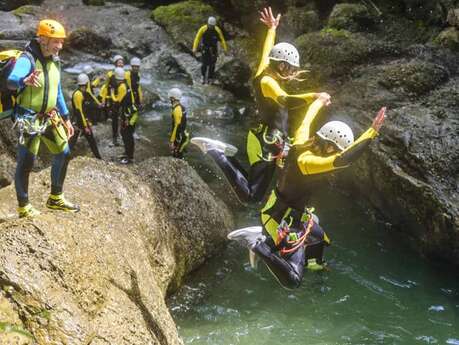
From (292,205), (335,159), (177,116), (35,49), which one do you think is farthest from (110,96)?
(335,159)

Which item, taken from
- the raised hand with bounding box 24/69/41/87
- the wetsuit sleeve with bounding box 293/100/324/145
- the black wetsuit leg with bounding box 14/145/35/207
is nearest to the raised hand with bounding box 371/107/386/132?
the wetsuit sleeve with bounding box 293/100/324/145

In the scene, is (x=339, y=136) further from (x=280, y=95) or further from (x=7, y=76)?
(x=7, y=76)

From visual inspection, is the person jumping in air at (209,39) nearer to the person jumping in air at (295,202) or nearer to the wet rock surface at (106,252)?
the wet rock surface at (106,252)

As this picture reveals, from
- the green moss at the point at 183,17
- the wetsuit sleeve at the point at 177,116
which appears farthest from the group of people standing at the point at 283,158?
the green moss at the point at 183,17

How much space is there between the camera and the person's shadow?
202 inches

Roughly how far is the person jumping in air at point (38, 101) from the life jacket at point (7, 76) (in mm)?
38

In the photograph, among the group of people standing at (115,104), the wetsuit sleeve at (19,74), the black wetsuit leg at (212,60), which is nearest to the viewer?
the wetsuit sleeve at (19,74)

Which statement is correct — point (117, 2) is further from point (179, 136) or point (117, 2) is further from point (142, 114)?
point (179, 136)

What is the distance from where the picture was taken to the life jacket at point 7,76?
4.63m

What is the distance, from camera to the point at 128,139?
474 inches

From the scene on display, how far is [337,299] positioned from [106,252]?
4.06m

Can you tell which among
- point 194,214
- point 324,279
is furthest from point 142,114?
point 324,279

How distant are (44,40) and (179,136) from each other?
657 centimetres

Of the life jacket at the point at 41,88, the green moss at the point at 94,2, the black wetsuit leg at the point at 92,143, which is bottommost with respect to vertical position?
the black wetsuit leg at the point at 92,143
